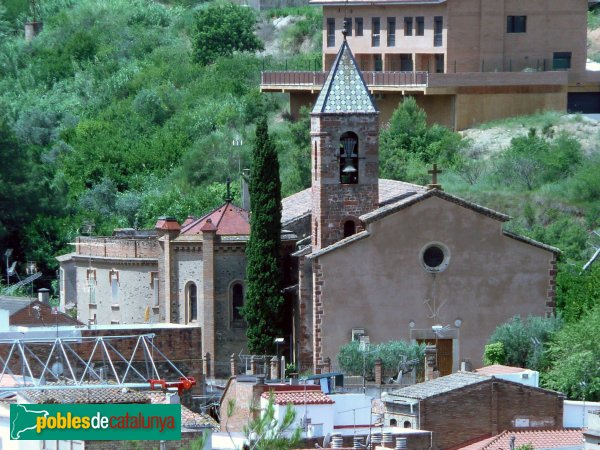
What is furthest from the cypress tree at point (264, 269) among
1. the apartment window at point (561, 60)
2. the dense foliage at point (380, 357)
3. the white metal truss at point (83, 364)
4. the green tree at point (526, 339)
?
the apartment window at point (561, 60)

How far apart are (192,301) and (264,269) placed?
3.44 m

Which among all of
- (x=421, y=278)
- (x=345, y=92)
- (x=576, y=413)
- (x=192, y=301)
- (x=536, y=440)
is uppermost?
(x=345, y=92)

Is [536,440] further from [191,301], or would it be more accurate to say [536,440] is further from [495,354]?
[191,301]

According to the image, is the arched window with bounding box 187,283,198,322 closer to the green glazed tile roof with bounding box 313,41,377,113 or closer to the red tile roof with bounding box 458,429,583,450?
Answer: the green glazed tile roof with bounding box 313,41,377,113

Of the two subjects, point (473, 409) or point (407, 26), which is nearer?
point (473, 409)

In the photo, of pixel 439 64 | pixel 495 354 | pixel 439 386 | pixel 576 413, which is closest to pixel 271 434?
pixel 439 386

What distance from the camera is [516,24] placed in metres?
87.6

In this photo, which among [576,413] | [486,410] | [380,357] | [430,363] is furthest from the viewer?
[380,357]

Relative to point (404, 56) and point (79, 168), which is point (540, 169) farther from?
point (79, 168)

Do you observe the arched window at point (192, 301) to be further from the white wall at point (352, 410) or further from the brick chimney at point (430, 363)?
the white wall at point (352, 410)

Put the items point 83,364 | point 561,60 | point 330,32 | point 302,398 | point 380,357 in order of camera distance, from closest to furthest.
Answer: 1. point 302,398
2. point 83,364
3. point 380,357
4. point 561,60
5. point 330,32

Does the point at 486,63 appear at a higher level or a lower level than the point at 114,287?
higher

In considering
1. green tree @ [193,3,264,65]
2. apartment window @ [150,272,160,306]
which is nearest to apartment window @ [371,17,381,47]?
green tree @ [193,3,264,65]

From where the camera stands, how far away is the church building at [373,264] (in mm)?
62969
